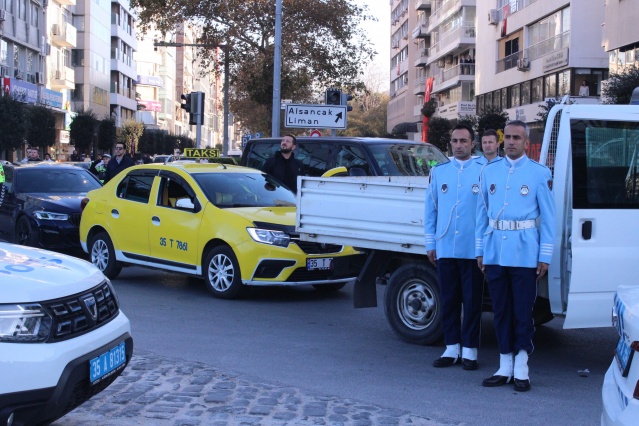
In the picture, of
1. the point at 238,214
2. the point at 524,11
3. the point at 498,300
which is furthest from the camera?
the point at 524,11

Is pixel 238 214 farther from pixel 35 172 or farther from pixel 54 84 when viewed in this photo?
pixel 54 84

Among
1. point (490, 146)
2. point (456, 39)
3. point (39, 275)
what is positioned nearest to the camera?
point (39, 275)

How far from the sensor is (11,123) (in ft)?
128

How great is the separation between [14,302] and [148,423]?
1.63 meters

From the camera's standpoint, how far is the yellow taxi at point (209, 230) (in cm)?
996

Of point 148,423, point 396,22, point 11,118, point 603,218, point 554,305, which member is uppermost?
point 396,22

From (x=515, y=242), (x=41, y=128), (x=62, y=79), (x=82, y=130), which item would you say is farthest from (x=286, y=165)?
(x=62, y=79)

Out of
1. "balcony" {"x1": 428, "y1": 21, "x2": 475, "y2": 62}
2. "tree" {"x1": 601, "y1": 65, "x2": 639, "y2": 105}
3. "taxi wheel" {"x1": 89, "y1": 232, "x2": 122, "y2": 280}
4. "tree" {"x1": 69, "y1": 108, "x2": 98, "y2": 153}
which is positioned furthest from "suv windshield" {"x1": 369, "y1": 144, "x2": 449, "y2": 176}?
"balcony" {"x1": 428, "y1": 21, "x2": 475, "y2": 62}

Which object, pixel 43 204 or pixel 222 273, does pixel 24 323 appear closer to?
pixel 222 273

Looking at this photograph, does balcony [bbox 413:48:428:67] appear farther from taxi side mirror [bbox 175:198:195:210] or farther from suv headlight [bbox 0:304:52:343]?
suv headlight [bbox 0:304:52:343]

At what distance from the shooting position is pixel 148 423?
550 cm

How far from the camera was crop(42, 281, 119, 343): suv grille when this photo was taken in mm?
4367

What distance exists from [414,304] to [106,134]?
57.5m

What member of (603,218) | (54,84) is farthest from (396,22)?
(603,218)
